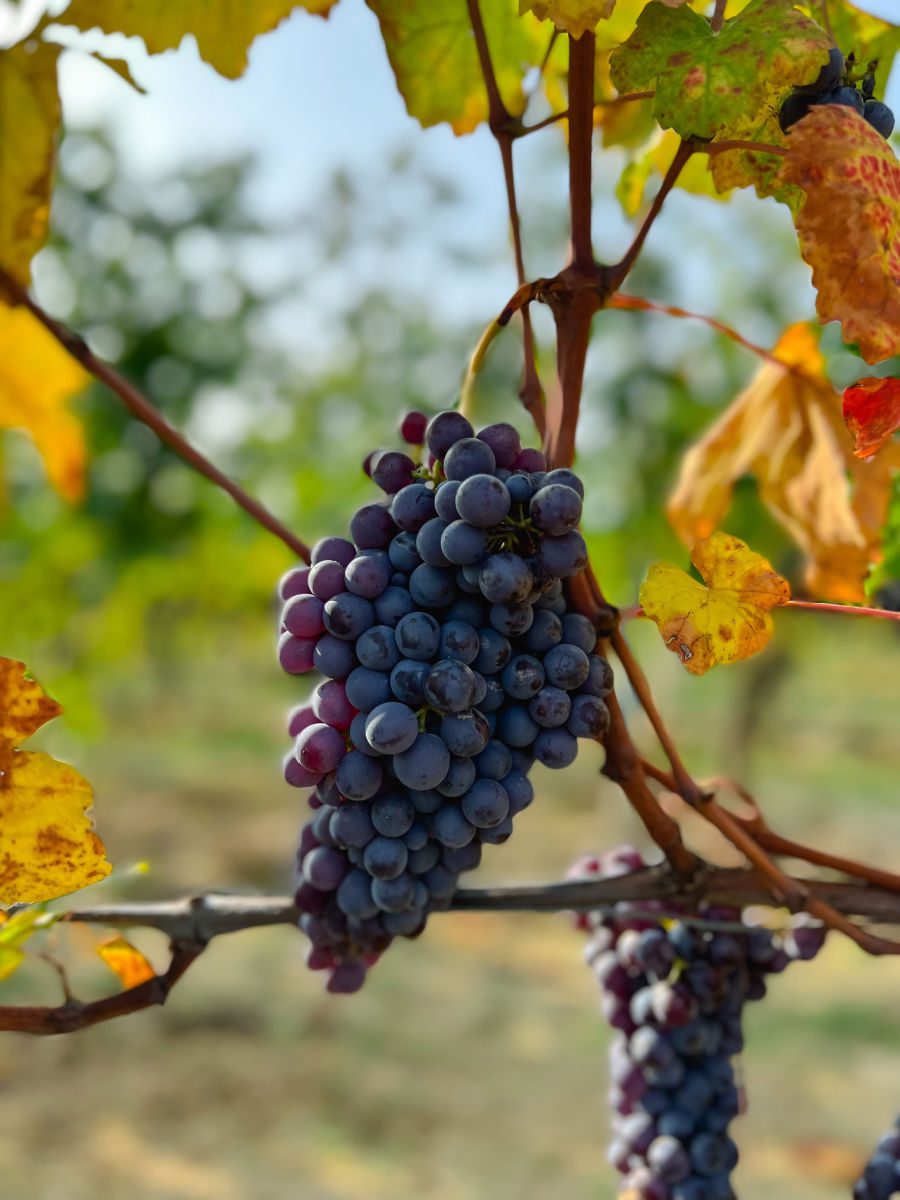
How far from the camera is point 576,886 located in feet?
2.06

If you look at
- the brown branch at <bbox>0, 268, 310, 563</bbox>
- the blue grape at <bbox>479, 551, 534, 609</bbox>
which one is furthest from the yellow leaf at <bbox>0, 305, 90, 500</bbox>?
the blue grape at <bbox>479, 551, 534, 609</bbox>

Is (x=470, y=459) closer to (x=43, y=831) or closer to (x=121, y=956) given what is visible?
(x=43, y=831)

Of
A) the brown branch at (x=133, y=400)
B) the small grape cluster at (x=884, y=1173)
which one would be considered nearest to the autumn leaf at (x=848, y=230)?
the brown branch at (x=133, y=400)

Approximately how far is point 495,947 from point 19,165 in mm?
5229

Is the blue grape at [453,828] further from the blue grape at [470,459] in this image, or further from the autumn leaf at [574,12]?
the autumn leaf at [574,12]

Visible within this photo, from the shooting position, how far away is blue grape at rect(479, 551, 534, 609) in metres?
0.48

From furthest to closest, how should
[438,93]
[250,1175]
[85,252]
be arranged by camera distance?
[85,252] → [250,1175] → [438,93]

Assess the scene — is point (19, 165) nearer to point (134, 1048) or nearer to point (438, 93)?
point (438, 93)

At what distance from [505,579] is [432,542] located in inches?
Answer: 1.7

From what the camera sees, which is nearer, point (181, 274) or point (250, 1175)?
point (250, 1175)

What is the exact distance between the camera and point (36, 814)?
54 centimetres

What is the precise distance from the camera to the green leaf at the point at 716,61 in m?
0.49

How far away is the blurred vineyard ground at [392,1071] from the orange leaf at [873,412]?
2498 millimetres

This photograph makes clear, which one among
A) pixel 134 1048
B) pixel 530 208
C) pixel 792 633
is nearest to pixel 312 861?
pixel 134 1048
